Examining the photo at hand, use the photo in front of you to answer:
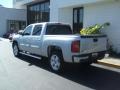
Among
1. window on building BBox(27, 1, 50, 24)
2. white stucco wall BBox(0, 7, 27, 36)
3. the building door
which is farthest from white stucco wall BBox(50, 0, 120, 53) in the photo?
white stucco wall BBox(0, 7, 27, 36)

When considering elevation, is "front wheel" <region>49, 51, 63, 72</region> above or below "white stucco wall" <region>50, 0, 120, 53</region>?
below

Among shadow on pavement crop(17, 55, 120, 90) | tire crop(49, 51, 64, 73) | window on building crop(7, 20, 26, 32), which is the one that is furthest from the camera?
window on building crop(7, 20, 26, 32)

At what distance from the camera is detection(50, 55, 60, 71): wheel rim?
1083cm

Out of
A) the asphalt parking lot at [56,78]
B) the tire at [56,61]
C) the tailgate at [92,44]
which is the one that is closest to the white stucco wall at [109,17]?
the asphalt parking lot at [56,78]

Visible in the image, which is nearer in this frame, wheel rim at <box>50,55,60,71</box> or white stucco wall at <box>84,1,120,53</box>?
wheel rim at <box>50,55,60,71</box>

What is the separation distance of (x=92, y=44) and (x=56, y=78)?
194 cm

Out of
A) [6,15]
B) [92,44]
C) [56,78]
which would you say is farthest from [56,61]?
[6,15]

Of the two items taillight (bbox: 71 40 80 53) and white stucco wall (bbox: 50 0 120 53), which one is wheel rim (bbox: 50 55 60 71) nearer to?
taillight (bbox: 71 40 80 53)

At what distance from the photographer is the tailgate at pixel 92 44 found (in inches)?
395

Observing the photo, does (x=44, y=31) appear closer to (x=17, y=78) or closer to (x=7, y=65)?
(x=7, y=65)

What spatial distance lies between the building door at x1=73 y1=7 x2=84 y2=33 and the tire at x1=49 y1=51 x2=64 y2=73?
1076 cm

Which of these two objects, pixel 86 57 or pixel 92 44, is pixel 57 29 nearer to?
pixel 92 44

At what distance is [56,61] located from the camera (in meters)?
11.0

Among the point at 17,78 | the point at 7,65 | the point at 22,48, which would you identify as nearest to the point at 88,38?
the point at 17,78
